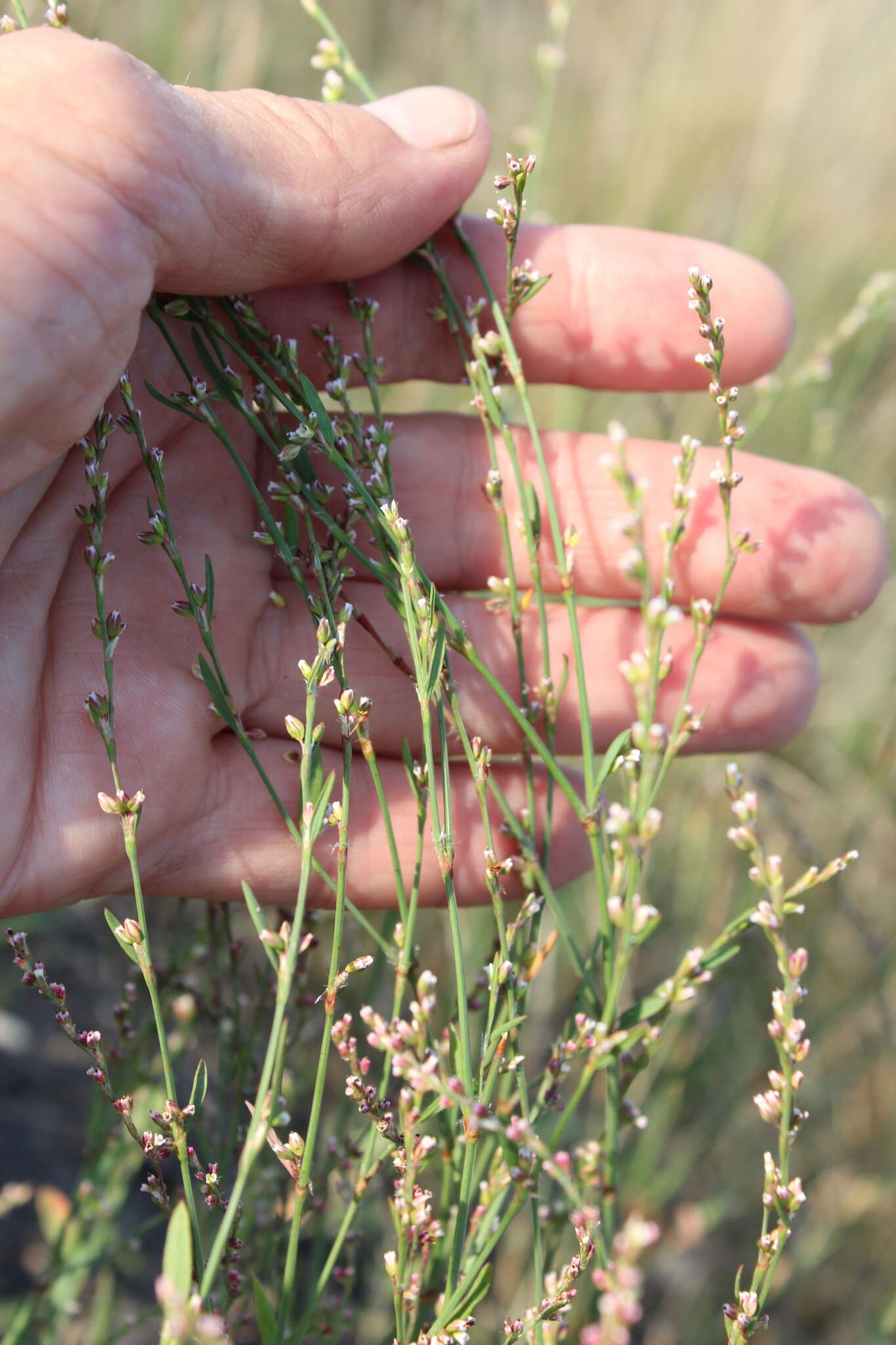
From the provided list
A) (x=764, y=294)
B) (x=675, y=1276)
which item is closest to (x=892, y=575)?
(x=764, y=294)

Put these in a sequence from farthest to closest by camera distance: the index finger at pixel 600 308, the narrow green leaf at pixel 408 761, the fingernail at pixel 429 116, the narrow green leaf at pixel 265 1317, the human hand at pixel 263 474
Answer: the index finger at pixel 600 308, the fingernail at pixel 429 116, the human hand at pixel 263 474, the narrow green leaf at pixel 408 761, the narrow green leaf at pixel 265 1317

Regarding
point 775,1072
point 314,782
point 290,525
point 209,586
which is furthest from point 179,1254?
point 290,525

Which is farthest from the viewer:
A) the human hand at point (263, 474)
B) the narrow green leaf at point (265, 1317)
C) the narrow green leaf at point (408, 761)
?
the human hand at point (263, 474)

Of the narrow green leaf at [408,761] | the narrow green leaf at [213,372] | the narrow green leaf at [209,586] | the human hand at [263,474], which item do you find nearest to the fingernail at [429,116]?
the human hand at [263,474]

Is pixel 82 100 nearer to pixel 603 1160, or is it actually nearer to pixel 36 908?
pixel 36 908

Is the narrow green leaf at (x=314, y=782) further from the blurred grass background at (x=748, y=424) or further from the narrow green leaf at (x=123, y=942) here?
the blurred grass background at (x=748, y=424)

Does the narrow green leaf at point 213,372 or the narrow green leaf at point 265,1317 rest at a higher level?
the narrow green leaf at point 213,372

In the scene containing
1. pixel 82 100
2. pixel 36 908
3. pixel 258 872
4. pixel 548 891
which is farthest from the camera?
pixel 258 872
